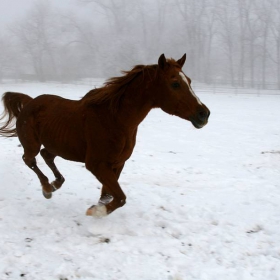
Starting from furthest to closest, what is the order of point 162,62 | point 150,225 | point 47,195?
point 47,195, point 150,225, point 162,62

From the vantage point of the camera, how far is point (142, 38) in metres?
47.8

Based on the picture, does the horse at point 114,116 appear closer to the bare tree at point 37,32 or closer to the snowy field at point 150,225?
the snowy field at point 150,225

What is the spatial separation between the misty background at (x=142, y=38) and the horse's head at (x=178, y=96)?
133ft

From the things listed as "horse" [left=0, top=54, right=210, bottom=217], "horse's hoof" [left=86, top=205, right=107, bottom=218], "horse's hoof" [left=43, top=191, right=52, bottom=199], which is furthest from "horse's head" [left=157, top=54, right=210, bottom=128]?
"horse's hoof" [left=43, top=191, right=52, bottom=199]

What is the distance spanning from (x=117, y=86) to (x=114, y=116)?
0.38 metres

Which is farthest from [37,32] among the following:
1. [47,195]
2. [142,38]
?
[47,195]

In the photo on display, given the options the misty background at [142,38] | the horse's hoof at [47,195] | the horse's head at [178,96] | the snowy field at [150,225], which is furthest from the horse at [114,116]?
the misty background at [142,38]

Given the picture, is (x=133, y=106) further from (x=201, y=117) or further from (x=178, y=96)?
(x=201, y=117)

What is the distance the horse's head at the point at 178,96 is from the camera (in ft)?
11.5

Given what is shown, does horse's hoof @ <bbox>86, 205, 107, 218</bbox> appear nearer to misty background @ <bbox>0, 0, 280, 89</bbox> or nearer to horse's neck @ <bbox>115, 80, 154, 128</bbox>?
horse's neck @ <bbox>115, 80, 154, 128</bbox>

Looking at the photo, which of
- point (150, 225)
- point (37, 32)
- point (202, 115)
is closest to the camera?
point (202, 115)

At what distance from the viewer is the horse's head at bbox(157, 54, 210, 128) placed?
350 cm

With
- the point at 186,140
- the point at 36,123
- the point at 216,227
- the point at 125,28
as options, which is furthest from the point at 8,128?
the point at 125,28

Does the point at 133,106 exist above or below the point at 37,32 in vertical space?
below
